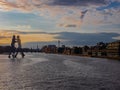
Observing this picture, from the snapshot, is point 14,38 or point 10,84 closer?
point 10,84

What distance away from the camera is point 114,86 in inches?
1470

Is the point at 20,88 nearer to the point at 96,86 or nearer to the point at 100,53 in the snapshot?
the point at 96,86

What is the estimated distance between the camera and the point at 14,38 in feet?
511

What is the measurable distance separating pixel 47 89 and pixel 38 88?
1420mm

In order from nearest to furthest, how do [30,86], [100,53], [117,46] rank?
1. [30,86]
2. [117,46]
3. [100,53]

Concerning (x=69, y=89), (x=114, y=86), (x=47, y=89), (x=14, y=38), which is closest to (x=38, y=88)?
(x=47, y=89)

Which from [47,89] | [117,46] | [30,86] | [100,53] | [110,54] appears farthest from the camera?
[100,53]

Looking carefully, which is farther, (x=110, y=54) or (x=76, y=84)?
(x=110, y=54)

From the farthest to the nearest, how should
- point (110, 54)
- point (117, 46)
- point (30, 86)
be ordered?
point (110, 54), point (117, 46), point (30, 86)

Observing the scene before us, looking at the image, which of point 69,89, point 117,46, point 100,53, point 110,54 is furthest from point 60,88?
point 100,53

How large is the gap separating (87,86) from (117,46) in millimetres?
120427

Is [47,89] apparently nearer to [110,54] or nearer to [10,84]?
[10,84]

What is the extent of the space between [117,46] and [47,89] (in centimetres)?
12436

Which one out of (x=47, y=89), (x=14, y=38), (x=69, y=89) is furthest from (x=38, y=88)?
(x=14, y=38)
